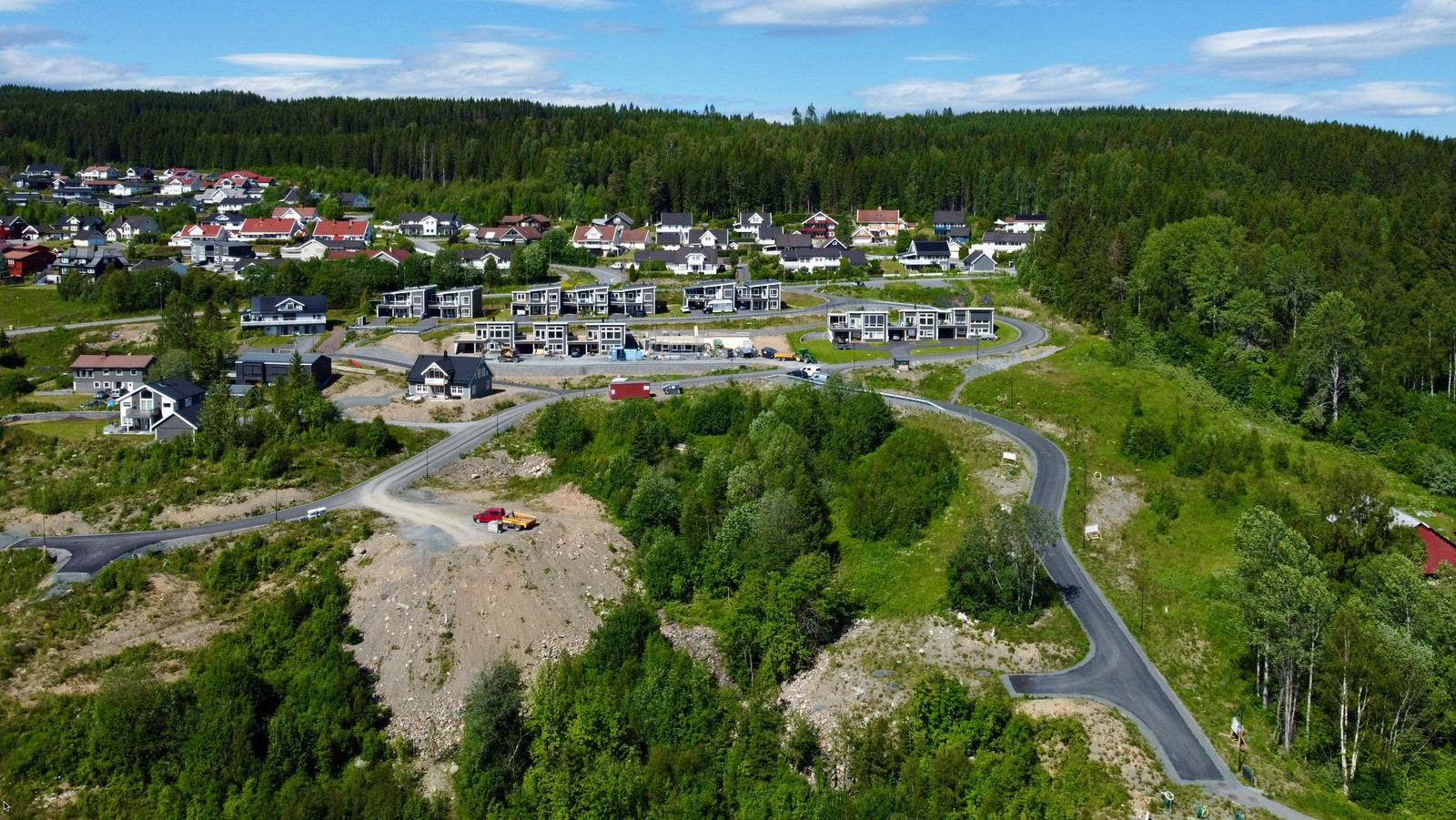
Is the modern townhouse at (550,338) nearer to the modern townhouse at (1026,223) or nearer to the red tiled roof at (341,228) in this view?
the red tiled roof at (341,228)

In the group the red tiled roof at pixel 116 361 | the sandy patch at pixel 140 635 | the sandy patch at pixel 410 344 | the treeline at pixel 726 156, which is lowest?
the sandy patch at pixel 140 635

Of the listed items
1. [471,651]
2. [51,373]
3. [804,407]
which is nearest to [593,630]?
[471,651]

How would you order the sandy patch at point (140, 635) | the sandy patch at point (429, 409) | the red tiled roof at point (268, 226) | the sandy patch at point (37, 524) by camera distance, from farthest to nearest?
the red tiled roof at point (268, 226)
the sandy patch at point (429, 409)
the sandy patch at point (37, 524)
the sandy patch at point (140, 635)

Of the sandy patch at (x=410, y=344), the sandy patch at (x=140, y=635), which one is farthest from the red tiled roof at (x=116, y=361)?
the sandy patch at (x=140, y=635)

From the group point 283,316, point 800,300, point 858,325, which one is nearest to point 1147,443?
A: point 858,325

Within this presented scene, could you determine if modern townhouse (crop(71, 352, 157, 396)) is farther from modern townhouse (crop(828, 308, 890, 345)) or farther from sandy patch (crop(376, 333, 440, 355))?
modern townhouse (crop(828, 308, 890, 345))

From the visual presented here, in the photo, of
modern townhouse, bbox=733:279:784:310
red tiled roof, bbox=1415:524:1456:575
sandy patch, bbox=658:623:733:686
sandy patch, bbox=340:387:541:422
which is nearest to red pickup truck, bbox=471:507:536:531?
sandy patch, bbox=658:623:733:686
